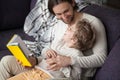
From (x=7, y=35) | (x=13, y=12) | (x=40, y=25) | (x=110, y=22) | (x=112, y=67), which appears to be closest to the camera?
(x=112, y=67)

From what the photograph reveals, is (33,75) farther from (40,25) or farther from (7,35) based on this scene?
(7,35)

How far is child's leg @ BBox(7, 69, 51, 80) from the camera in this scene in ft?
5.19

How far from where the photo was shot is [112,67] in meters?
1.48

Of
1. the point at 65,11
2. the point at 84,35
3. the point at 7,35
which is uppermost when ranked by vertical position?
the point at 65,11

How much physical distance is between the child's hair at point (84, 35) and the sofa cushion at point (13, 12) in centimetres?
118

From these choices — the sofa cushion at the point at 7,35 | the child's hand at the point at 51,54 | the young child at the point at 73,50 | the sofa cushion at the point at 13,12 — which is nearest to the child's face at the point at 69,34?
the young child at the point at 73,50

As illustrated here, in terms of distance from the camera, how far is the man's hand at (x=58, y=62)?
5.09 feet

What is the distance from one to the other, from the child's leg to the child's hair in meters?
0.28

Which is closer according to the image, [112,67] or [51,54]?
[112,67]

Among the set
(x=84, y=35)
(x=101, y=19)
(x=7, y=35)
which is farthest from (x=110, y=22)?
(x=7, y=35)

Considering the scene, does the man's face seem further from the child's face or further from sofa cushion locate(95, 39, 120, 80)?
sofa cushion locate(95, 39, 120, 80)

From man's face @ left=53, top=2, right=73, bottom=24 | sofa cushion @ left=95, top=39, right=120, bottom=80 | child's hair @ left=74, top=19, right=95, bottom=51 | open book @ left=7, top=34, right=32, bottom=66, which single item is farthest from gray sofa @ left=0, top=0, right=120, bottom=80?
open book @ left=7, top=34, right=32, bottom=66

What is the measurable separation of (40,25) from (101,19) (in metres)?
0.73

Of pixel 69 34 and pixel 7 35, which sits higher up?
pixel 69 34
